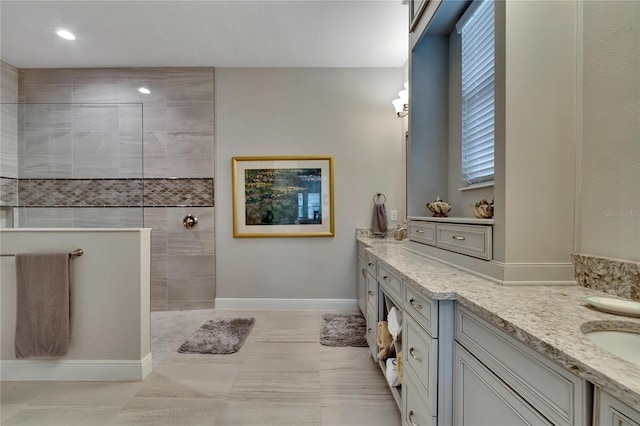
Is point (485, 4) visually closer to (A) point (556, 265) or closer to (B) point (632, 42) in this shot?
(B) point (632, 42)

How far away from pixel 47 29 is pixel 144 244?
7.68 ft

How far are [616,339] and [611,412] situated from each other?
36 centimetres

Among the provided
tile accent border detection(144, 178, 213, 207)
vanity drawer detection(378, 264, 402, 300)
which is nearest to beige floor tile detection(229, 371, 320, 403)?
vanity drawer detection(378, 264, 402, 300)

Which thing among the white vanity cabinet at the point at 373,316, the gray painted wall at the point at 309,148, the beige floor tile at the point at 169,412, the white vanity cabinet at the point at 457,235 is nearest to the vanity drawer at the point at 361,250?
the gray painted wall at the point at 309,148

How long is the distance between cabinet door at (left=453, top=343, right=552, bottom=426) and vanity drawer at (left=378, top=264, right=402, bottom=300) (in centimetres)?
50

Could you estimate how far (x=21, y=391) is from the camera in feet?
6.08

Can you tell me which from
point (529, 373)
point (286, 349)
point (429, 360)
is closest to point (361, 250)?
point (286, 349)

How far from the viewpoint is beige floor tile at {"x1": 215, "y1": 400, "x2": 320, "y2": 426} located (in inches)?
61.7

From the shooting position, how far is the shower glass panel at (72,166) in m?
2.06

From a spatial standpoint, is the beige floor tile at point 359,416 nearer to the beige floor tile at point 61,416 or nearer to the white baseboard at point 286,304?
the beige floor tile at point 61,416

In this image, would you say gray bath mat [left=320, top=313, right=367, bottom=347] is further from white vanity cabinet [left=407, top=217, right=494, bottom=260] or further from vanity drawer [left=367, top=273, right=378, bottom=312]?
white vanity cabinet [left=407, top=217, right=494, bottom=260]

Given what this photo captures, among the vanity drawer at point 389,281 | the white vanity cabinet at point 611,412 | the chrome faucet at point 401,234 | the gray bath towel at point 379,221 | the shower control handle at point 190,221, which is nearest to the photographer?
the white vanity cabinet at point 611,412

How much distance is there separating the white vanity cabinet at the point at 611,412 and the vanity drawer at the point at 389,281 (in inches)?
37.7

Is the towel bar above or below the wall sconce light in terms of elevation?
below
